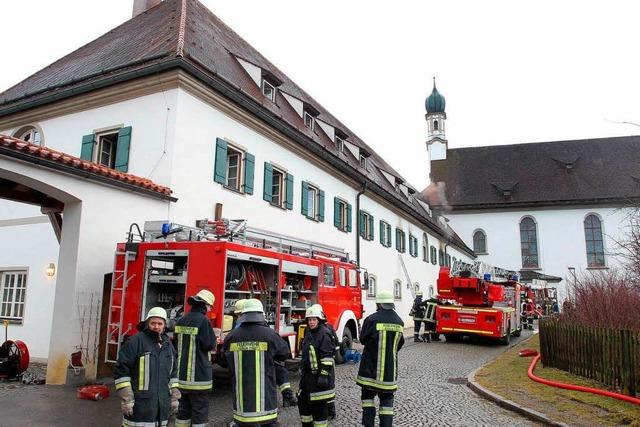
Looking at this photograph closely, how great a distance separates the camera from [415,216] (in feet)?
100

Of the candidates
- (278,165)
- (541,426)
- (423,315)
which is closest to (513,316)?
(423,315)

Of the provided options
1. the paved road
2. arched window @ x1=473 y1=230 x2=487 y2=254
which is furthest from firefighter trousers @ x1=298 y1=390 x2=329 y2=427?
arched window @ x1=473 y1=230 x2=487 y2=254

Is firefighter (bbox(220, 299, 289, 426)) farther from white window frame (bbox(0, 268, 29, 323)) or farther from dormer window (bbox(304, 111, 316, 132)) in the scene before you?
dormer window (bbox(304, 111, 316, 132))

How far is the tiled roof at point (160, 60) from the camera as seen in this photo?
13.1 meters

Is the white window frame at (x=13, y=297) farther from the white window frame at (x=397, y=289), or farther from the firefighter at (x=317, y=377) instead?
the white window frame at (x=397, y=289)

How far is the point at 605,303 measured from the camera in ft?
37.0

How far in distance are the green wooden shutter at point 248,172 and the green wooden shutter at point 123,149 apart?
317 cm

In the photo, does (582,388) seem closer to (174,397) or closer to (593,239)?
(174,397)

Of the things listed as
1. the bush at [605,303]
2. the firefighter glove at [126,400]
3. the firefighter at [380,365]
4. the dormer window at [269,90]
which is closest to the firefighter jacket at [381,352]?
the firefighter at [380,365]

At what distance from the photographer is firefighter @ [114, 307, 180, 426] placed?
472 centimetres

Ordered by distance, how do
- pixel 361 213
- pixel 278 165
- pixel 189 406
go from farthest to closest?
pixel 361 213 → pixel 278 165 → pixel 189 406

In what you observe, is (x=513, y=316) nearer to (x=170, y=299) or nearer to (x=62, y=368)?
(x=170, y=299)

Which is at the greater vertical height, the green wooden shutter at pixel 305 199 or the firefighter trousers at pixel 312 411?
the green wooden shutter at pixel 305 199

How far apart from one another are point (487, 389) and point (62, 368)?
7.44m
